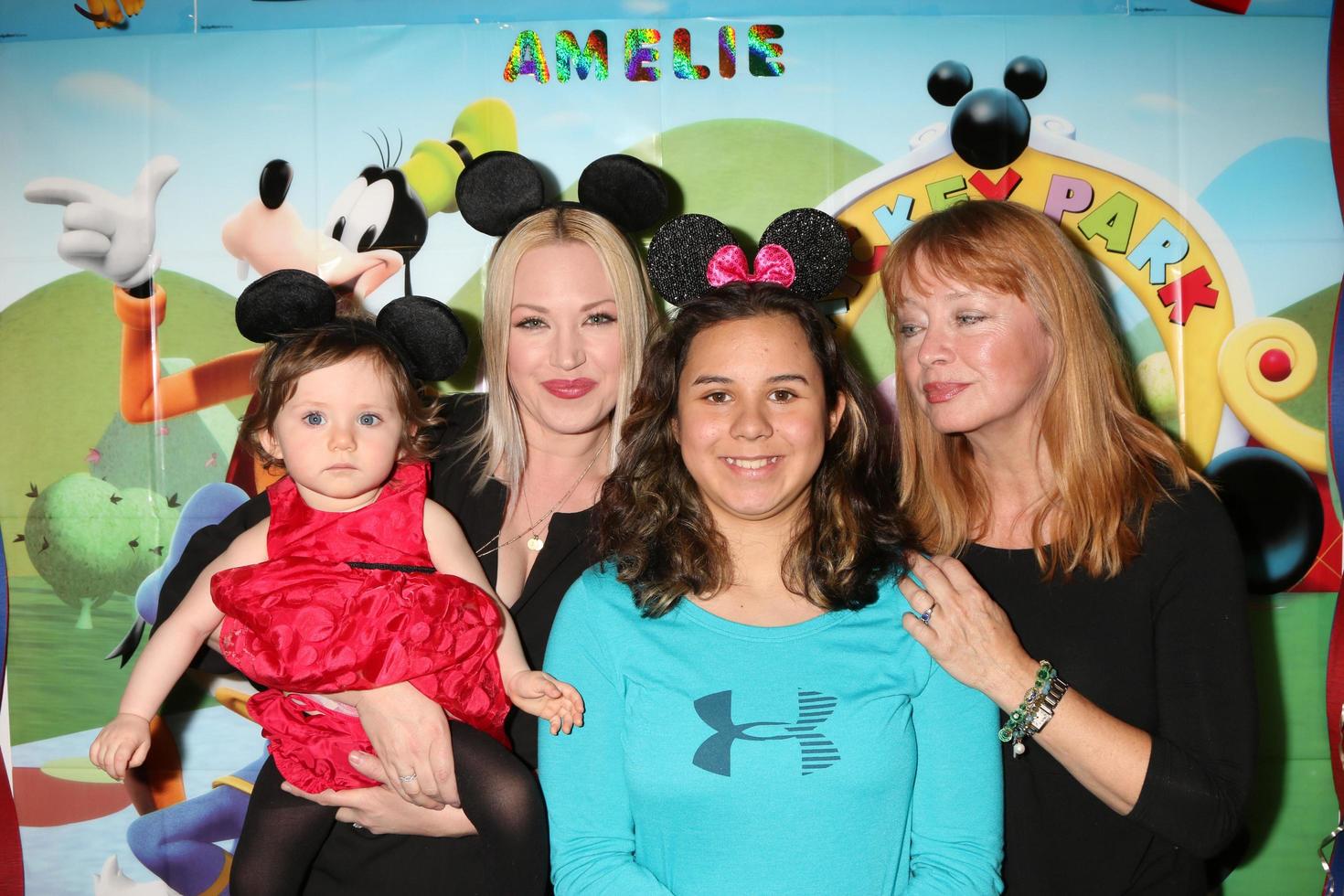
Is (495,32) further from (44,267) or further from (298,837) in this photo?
(298,837)

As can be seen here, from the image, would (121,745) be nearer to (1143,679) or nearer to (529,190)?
(529,190)

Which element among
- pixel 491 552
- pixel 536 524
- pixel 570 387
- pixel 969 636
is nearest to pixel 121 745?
pixel 491 552

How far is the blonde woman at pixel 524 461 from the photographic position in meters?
1.99

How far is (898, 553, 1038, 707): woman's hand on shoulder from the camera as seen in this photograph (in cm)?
162

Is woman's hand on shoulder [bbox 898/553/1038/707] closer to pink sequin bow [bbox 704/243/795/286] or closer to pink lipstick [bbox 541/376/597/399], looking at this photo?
pink sequin bow [bbox 704/243/795/286]


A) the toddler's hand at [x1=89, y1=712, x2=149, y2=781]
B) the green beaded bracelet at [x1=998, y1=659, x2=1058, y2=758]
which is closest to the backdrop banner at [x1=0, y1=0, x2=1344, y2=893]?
the toddler's hand at [x1=89, y1=712, x2=149, y2=781]

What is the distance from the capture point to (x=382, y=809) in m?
1.94

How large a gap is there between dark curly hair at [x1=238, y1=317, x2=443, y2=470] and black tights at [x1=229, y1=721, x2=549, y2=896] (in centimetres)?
67

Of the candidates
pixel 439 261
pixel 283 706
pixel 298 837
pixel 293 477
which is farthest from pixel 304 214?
pixel 298 837

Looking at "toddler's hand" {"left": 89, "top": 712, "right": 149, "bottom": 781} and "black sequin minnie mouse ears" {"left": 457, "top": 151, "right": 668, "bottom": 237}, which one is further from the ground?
"black sequin minnie mouse ears" {"left": 457, "top": 151, "right": 668, "bottom": 237}

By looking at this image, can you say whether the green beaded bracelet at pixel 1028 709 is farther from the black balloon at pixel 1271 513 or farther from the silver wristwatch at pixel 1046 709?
the black balloon at pixel 1271 513

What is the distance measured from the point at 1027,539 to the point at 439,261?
77.2 inches

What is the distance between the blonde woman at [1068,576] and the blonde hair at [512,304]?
612 millimetres

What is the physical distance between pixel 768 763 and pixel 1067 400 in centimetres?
98
